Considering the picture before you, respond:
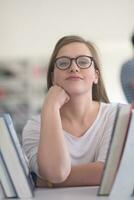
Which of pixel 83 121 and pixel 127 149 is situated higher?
pixel 127 149

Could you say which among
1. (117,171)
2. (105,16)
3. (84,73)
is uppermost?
(84,73)

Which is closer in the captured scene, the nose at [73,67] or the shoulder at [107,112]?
the nose at [73,67]

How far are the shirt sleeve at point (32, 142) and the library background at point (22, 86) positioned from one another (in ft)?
7.98

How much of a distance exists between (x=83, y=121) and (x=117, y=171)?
390 mm

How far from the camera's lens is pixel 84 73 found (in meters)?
1.03

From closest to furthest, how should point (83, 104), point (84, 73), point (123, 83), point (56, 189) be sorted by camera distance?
1. point (56, 189)
2. point (84, 73)
3. point (83, 104)
4. point (123, 83)

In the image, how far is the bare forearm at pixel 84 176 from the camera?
928 millimetres

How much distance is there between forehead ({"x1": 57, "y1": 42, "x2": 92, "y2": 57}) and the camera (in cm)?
104

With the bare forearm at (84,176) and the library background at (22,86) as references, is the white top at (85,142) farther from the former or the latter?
the library background at (22,86)

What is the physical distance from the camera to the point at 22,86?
362 centimetres

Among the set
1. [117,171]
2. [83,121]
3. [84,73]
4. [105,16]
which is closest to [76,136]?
[83,121]

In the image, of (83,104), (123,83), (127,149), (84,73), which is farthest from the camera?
(123,83)

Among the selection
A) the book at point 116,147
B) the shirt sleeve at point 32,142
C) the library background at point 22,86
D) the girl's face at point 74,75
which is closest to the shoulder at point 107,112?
the girl's face at point 74,75

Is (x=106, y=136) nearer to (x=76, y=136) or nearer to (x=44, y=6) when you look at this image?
(x=76, y=136)
